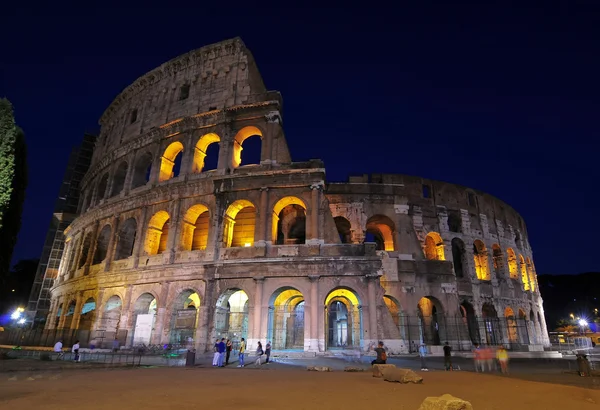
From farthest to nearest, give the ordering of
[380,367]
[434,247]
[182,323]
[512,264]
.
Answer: [512,264] → [434,247] → [182,323] → [380,367]

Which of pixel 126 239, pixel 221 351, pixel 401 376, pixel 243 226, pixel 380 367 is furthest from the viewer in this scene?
pixel 126 239

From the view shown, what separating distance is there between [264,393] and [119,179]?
22288 mm

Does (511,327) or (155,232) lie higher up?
(155,232)

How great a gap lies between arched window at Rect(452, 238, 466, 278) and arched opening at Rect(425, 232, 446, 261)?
185cm

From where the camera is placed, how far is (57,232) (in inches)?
1198

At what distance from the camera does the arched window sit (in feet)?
78.8

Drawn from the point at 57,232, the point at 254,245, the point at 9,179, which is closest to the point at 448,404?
the point at 254,245

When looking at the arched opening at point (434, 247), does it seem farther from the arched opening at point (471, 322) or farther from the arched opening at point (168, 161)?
the arched opening at point (168, 161)

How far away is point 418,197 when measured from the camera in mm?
23531

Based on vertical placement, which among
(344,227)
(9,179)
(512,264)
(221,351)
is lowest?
(221,351)

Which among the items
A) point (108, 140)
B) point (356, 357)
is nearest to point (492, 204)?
point (356, 357)

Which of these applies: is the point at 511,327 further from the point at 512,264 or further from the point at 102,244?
the point at 102,244

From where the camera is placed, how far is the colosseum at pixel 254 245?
16641 millimetres

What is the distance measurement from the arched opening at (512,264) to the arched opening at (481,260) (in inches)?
118
